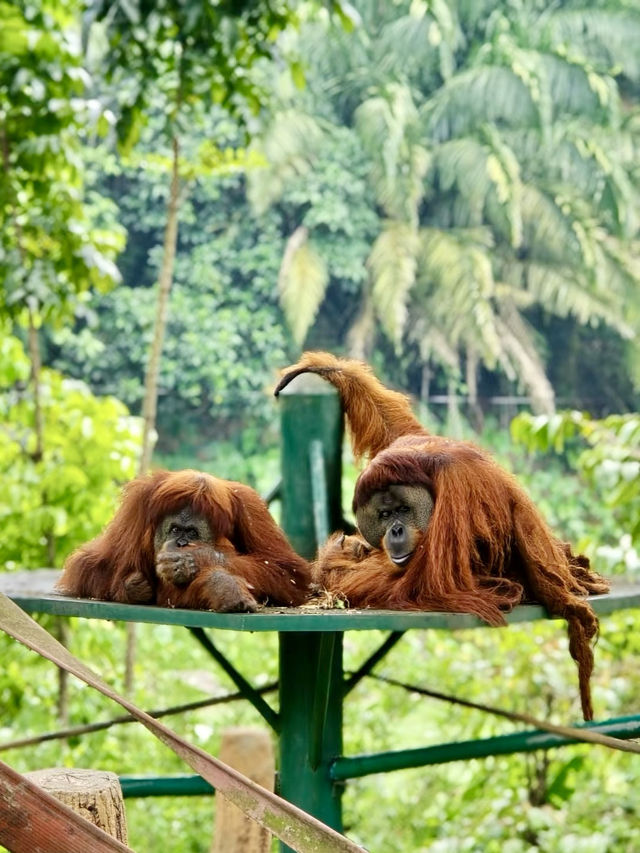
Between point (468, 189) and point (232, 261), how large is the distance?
138 inches

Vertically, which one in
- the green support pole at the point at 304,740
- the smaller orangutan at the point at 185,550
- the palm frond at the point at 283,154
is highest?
the palm frond at the point at 283,154

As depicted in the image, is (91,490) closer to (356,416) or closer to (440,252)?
(356,416)

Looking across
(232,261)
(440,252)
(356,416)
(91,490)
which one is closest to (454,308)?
(440,252)

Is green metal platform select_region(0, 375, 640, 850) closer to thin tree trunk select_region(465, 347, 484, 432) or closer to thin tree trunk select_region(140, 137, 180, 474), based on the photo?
thin tree trunk select_region(140, 137, 180, 474)

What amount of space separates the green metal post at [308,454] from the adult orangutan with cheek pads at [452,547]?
2.68 feet

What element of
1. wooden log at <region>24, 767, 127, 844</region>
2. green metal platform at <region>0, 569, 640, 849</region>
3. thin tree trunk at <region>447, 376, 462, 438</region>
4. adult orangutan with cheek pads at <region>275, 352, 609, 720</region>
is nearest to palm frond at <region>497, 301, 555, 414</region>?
thin tree trunk at <region>447, 376, 462, 438</region>

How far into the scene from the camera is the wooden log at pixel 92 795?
193cm

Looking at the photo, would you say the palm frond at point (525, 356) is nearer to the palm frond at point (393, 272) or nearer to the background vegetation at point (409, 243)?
the background vegetation at point (409, 243)

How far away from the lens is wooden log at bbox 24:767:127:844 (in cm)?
→ 193

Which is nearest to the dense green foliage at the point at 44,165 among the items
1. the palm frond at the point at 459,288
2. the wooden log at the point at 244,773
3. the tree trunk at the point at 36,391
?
the tree trunk at the point at 36,391

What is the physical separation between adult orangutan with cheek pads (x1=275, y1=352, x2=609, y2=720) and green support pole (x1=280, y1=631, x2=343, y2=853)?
243 millimetres

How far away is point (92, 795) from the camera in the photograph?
1.93 metres

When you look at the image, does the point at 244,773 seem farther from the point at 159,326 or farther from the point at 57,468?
the point at 159,326

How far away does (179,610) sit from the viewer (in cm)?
251
